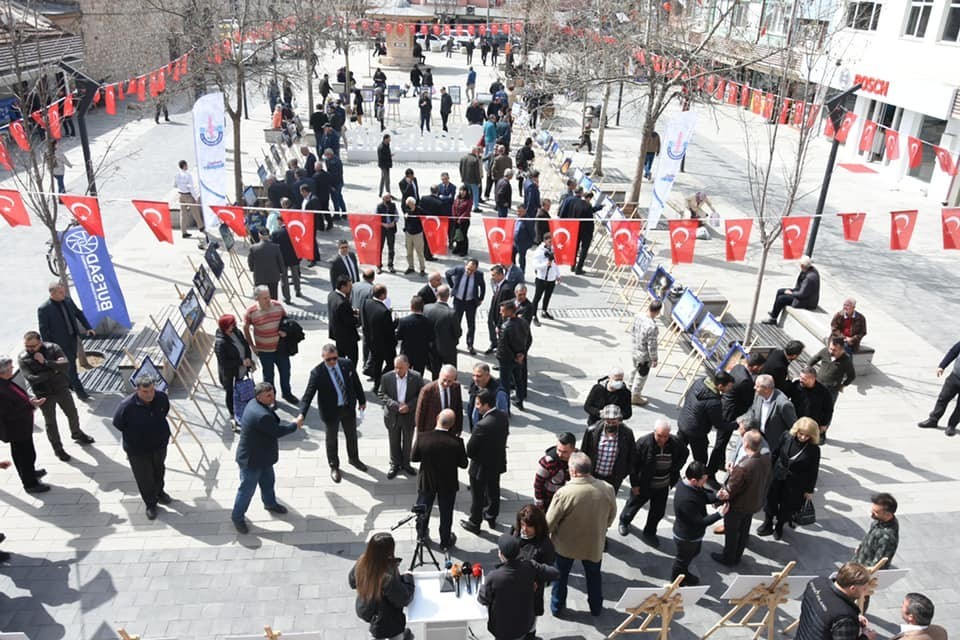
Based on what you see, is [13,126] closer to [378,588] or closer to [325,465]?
[325,465]

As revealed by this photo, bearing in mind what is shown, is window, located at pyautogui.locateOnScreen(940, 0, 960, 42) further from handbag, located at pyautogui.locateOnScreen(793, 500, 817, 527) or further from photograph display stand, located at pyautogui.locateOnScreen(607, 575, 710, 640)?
photograph display stand, located at pyautogui.locateOnScreen(607, 575, 710, 640)

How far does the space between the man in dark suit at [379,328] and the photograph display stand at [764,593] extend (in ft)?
16.8

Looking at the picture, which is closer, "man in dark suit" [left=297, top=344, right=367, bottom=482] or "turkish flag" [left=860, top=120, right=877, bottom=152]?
"man in dark suit" [left=297, top=344, right=367, bottom=482]

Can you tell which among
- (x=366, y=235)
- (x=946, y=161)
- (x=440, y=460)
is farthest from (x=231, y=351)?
(x=946, y=161)

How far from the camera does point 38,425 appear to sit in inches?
372

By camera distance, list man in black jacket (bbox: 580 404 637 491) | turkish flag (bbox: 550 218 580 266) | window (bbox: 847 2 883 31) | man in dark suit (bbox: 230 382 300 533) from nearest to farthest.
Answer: man in black jacket (bbox: 580 404 637 491) → man in dark suit (bbox: 230 382 300 533) → turkish flag (bbox: 550 218 580 266) → window (bbox: 847 2 883 31)

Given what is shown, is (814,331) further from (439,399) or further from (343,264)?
(343,264)

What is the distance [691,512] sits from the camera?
6.51 metres

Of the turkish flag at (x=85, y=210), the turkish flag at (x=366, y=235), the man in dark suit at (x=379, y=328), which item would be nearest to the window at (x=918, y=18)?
the turkish flag at (x=366, y=235)

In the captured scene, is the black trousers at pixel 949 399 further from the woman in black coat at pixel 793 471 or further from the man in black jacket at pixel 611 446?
the man in black jacket at pixel 611 446

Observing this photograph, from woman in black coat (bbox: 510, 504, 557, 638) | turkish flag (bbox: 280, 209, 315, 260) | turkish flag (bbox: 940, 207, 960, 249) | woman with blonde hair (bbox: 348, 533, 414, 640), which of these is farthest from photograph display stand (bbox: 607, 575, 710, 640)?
turkish flag (bbox: 940, 207, 960, 249)

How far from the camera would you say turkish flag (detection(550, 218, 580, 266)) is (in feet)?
39.2

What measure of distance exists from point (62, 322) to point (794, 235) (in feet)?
34.2

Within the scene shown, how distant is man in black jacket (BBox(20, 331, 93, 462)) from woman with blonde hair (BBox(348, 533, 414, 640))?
489cm
